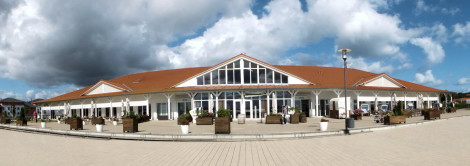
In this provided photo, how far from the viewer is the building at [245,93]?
26406 millimetres

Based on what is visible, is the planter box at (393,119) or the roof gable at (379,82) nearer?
the planter box at (393,119)

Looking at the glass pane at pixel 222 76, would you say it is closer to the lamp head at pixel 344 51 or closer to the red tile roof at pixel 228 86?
the red tile roof at pixel 228 86

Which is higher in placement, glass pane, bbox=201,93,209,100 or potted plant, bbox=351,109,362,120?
glass pane, bbox=201,93,209,100

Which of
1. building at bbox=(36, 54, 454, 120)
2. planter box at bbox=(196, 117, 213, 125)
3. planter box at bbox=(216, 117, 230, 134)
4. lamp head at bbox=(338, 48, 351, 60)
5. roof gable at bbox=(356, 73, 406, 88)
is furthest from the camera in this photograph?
roof gable at bbox=(356, 73, 406, 88)

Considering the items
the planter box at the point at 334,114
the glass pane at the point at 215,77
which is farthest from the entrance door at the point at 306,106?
the glass pane at the point at 215,77

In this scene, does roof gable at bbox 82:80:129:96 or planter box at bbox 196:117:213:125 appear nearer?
planter box at bbox 196:117:213:125

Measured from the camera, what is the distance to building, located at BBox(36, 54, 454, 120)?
2641 cm

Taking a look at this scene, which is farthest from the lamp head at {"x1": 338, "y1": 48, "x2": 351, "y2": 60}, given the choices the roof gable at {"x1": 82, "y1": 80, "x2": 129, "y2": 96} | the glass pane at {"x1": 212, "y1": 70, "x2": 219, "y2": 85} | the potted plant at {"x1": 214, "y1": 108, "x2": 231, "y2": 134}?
the roof gable at {"x1": 82, "y1": 80, "x2": 129, "y2": 96}

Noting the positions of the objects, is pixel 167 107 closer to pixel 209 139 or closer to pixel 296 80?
pixel 296 80

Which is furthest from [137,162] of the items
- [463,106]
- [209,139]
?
[463,106]

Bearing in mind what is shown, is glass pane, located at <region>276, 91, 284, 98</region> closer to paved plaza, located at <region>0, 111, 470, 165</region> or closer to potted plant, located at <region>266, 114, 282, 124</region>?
potted plant, located at <region>266, 114, 282, 124</region>

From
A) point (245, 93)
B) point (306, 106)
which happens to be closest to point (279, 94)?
point (245, 93)

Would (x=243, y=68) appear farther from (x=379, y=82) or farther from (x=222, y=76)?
(x=379, y=82)

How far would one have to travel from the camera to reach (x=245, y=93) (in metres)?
26.2
